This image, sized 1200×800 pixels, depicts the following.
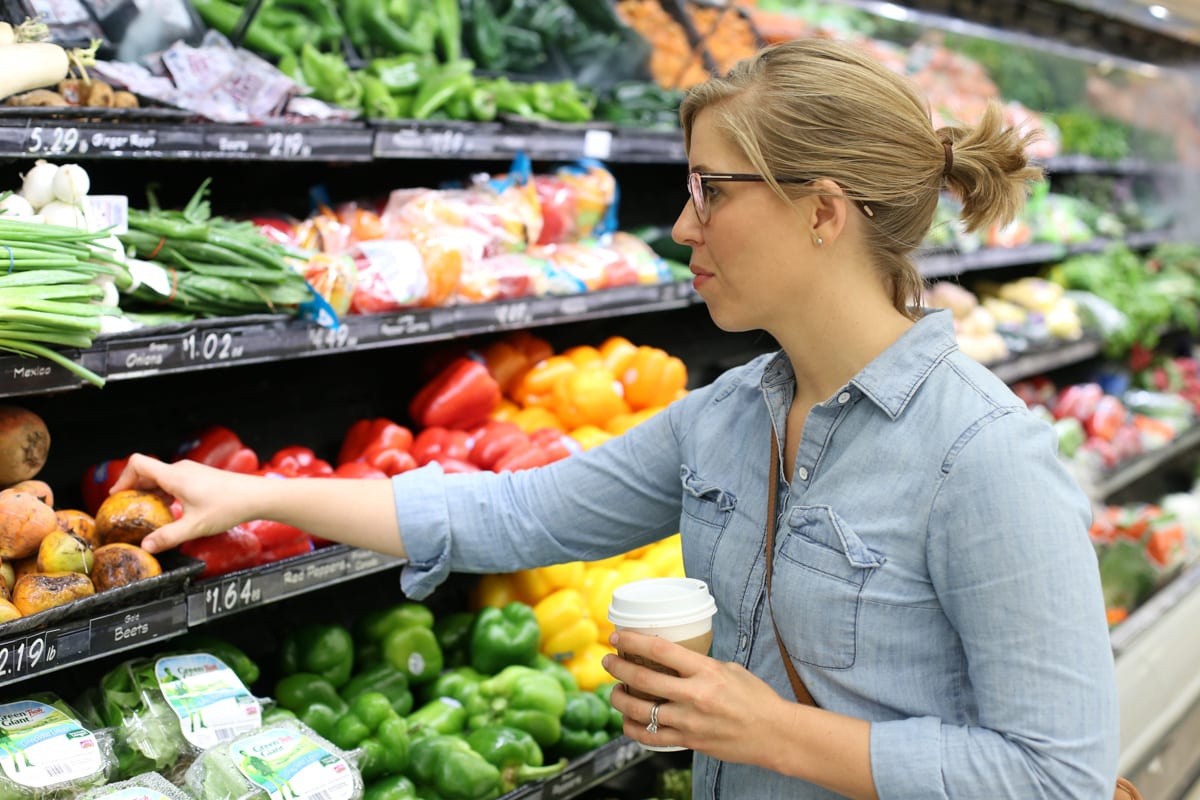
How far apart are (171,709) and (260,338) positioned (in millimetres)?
712

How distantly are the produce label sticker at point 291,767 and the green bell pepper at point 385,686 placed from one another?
2.22 ft

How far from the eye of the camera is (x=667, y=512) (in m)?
1.98

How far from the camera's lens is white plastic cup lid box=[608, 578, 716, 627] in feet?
4.77

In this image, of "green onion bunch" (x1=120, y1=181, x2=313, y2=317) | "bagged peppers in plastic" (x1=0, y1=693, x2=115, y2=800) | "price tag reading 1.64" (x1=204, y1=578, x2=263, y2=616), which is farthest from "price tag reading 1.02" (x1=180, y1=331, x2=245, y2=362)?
"bagged peppers in plastic" (x1=0, y1=693, x2=115, y2=800)

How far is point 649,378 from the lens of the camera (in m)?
3.43

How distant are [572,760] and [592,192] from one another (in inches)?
67.3

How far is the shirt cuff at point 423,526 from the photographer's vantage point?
1906mm

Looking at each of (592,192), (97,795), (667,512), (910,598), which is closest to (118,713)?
(97,795)

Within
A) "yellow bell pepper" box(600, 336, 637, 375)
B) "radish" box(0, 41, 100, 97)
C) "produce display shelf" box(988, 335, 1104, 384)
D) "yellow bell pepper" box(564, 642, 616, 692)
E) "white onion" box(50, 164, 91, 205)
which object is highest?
"radish" box(0, 41, 100, 97)

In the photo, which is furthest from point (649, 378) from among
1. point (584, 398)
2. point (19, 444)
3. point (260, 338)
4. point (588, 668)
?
Answer: point (19, 444)

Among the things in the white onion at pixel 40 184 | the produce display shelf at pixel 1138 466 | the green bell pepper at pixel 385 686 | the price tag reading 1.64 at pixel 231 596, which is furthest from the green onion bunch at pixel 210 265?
the produce display shelf at pixel 1138 466

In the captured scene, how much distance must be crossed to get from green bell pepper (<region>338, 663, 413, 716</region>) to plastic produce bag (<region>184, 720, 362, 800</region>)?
67 cm

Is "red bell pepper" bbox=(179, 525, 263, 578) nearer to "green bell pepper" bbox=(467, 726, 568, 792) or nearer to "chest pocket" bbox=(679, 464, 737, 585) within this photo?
"green bell pepper" bbox=(467, 726, 568, 792)

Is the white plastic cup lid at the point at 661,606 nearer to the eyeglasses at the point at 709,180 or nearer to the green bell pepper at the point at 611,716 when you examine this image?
the eyeglasses at the point at 709,180
